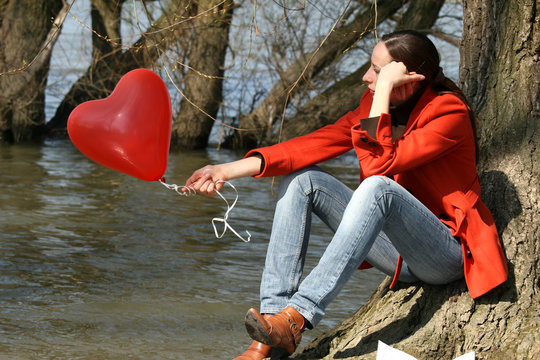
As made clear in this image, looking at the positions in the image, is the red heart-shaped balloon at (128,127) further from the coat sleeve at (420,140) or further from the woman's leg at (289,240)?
the coat sleeve at (420,140)

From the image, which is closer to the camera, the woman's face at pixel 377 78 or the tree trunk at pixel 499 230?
the tree trunk at pixel 499 230

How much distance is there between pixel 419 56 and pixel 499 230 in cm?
69

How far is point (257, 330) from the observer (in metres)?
2.61

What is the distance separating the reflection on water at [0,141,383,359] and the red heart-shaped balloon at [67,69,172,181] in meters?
0.84

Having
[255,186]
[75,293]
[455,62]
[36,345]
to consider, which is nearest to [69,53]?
[255,186]

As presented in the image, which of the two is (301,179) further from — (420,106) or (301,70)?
(301,70)

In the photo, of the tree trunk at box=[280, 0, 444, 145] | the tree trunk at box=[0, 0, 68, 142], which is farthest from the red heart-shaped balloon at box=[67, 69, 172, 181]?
the tree trunk at box=[0, 0, 68, 142]

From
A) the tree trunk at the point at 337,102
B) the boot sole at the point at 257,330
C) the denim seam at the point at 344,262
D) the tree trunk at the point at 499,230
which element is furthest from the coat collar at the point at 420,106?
the tree trunk at the point at 337,102

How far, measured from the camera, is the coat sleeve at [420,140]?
105 inches

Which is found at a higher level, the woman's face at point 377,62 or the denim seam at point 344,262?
the woman's face at point 377,62

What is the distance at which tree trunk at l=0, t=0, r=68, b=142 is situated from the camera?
10844 millimetres

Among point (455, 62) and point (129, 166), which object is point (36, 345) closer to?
point (129, 166)

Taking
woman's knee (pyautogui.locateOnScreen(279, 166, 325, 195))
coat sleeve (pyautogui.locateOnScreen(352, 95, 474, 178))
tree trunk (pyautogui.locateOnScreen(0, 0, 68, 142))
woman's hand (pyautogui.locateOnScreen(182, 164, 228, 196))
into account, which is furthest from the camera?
tree trunk (pyautogui.locateOnScreen(0, 0, 68, 142))

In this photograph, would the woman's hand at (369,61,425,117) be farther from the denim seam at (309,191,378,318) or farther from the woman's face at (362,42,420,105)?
the denim seam at (309,191,378,318)
